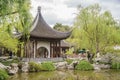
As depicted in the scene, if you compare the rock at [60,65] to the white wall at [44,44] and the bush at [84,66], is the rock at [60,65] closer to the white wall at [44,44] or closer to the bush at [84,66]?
the bush at [84,66]

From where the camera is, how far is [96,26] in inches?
1147

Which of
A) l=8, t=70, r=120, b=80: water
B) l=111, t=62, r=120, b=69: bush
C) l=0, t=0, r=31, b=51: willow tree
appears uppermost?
l=0, t=0, r=31, b=51: willow tree

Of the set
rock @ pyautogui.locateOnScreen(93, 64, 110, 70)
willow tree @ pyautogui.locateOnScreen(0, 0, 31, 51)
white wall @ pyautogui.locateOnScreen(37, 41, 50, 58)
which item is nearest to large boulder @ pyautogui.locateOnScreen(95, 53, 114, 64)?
rock @ pyautogui.locateOnScreen(93, 64, 110, 70)

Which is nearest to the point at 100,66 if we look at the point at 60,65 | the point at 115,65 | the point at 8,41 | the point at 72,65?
the point at 115,65

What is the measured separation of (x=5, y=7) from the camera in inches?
452

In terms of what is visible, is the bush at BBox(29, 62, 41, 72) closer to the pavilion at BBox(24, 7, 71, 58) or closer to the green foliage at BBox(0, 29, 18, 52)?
the green foliage at BBox(0, 29, 18, 52)

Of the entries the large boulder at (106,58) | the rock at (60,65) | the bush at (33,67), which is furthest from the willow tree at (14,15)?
the large boulder at (106,58)

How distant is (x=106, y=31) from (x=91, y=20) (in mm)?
2076

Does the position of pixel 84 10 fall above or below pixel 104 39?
above

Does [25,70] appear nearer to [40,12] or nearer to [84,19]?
[84,19]

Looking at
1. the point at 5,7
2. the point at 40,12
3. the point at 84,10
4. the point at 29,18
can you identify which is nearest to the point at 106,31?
the point at 84,10

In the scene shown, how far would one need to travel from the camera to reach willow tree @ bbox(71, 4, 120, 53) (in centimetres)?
2883

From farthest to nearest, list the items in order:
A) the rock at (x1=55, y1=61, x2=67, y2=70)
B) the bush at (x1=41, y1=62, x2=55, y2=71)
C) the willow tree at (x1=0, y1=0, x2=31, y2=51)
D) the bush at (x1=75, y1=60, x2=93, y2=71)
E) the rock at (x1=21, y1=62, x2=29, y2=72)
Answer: the rock at (x1=55, y1=61, x2=67, y2=70), the bush at (x1=75, y1=60, x2=93, y2=71), the bush at (x1=41, y1=62, x2=55, y2=71), the rock at (x1=21, y1=62, x2=29, y2=72), the willow tree at (x1=0, y1=0, x2=31, y2=51)

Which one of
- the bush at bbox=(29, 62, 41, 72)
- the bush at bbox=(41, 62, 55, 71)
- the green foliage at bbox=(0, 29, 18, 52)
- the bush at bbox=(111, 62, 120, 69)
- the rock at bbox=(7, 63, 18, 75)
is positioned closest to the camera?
the rock at bbox=(7, 63, 18, 75)
